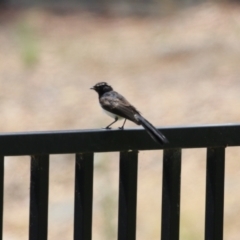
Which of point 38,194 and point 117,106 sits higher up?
point 117,106

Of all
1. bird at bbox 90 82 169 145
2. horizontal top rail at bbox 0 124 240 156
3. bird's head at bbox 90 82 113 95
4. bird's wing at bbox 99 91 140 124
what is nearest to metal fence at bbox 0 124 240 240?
horizontal top rail at bbox 0 124 240 156

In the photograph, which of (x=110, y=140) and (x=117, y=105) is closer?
(x=110, y=140)

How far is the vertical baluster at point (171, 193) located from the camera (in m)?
2.71

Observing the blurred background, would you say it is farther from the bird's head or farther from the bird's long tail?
the bird's long tail

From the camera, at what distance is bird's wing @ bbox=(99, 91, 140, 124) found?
10.7 feet

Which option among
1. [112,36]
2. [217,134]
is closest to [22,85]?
[112,36]

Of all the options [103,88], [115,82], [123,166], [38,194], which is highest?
[115,82]

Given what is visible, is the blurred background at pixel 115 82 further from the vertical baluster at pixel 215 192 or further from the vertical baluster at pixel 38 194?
the vertical baluster at pixel 38 194

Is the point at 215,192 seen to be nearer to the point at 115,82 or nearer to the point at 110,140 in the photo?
the point at 110,140

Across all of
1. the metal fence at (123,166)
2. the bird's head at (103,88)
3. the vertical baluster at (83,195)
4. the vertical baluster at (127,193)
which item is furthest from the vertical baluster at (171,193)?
the bird's head at (103,88)

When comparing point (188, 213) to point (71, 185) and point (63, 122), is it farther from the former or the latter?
point (63, 122)

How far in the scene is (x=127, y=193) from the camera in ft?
8.75

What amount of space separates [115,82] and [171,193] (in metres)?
10.2

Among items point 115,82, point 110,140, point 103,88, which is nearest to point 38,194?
point 110,140
